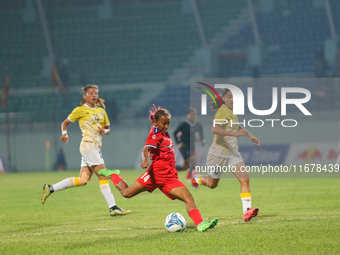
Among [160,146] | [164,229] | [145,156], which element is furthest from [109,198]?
[145,156]

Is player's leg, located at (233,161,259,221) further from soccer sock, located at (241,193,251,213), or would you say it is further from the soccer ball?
the soccer ball

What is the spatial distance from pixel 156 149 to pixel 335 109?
20752mm

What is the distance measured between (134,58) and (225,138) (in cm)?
2749

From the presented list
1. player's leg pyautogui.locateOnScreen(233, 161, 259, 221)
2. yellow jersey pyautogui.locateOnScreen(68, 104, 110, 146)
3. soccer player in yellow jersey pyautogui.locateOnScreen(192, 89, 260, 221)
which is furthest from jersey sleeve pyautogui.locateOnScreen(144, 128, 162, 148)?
yellow jersey pyautogui.locateOnScreen(68, 104, 110, 146)

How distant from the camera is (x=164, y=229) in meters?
6.61

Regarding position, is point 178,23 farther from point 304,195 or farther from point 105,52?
point 304,195

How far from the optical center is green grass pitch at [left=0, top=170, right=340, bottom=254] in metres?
5.28

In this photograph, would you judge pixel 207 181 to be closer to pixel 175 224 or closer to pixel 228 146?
pixel 228 146

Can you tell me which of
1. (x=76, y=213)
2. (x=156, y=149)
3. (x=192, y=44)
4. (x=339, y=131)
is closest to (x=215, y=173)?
(x=156, y=149)

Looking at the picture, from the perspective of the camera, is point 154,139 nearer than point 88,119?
Yes

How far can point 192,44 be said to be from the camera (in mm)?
34906

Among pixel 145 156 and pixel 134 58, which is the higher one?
pixel 134 58

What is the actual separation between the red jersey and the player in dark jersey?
728 centimetres

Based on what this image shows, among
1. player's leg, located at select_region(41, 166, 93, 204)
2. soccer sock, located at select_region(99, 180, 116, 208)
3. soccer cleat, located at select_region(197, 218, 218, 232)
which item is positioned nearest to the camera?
soccer cleat, located at select_region(197, 218, 218, 232)
